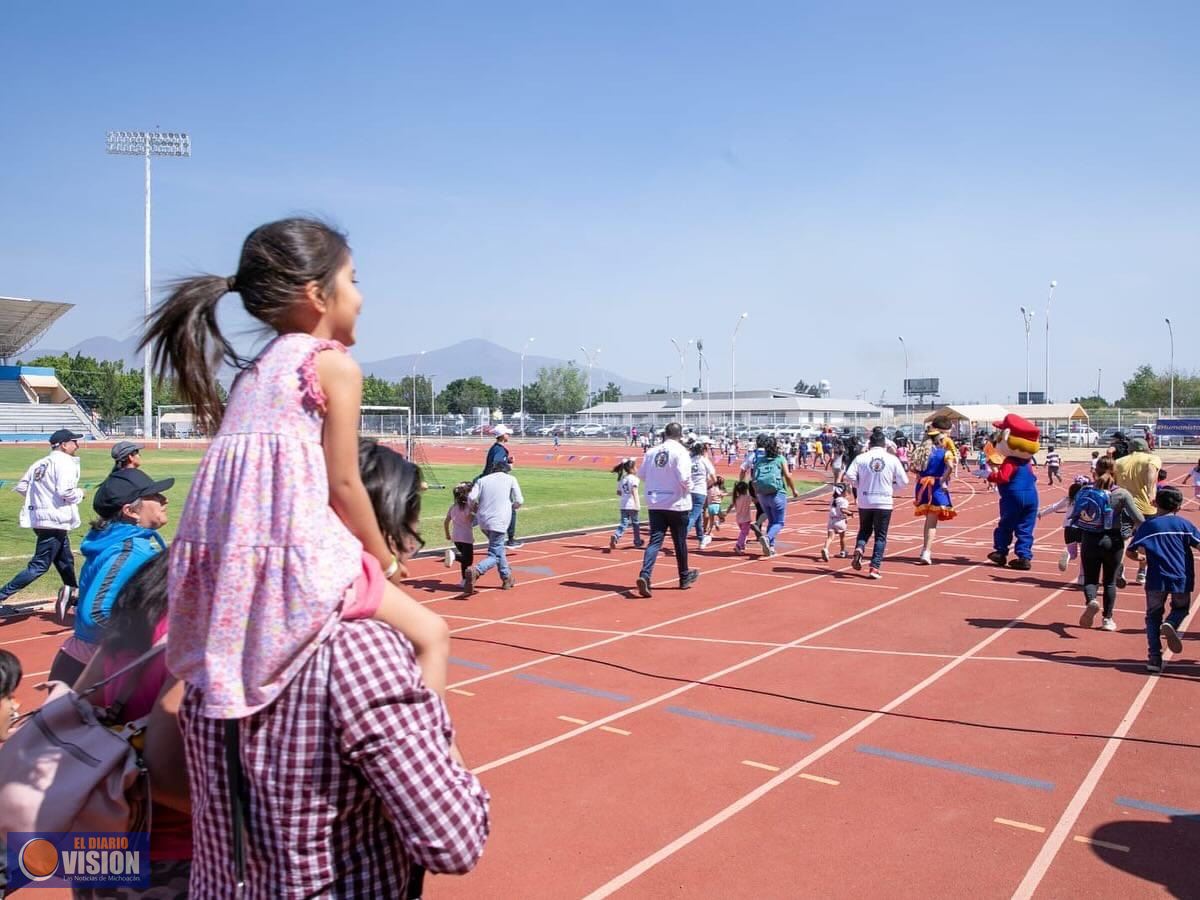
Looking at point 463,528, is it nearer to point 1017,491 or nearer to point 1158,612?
point 1158,612

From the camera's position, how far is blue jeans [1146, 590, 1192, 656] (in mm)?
6875

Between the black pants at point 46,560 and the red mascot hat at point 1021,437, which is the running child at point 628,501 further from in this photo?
the black pants at point 46,560

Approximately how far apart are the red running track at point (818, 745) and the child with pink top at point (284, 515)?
113 inches

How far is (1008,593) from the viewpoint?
1069 centimetres

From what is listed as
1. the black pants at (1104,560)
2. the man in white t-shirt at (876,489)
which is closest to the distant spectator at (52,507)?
the man in white t-shirt at (876,489)

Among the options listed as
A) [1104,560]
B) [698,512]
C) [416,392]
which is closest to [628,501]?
[698,512]

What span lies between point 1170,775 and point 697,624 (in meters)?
4.50

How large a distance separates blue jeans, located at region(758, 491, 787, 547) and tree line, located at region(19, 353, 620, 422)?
64080mm

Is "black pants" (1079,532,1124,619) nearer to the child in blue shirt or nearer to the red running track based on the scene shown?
the red running track

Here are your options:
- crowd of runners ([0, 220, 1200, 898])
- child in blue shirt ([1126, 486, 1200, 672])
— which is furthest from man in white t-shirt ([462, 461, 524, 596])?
crowd of runners ([0, 220, 1200, 898])

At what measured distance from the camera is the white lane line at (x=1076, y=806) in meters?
3.88

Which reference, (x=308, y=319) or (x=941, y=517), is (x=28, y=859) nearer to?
(x=308, y=319)

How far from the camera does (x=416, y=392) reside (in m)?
112

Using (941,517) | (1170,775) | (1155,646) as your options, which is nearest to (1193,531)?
(1155,646)
